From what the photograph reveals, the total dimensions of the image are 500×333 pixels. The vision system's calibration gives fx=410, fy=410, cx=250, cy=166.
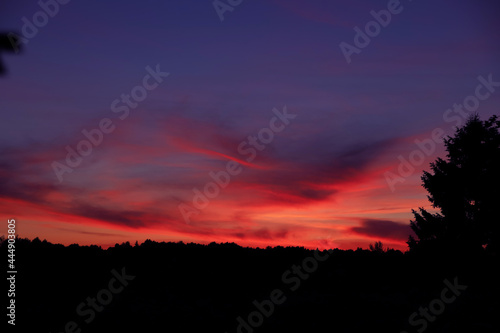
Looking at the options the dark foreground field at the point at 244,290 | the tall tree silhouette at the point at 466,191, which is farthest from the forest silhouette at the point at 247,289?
the tall tree silhouette at the point at 466,191

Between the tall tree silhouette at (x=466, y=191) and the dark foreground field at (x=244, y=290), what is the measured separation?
16.6 meters

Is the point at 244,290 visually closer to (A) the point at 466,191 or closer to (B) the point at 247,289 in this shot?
(B) the point at 247,289

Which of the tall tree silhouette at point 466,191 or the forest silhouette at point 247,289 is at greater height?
the tall tree silhouette at point 466,191

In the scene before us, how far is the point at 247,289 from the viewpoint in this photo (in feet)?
37.0

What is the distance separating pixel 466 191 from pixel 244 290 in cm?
2366

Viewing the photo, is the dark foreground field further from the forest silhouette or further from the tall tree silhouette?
the tall tree silhouette

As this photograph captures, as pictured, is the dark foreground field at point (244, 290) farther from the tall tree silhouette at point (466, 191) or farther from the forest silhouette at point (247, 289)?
the tall tree silhouette at point (466, 191)

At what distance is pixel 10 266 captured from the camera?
10891 millimetres

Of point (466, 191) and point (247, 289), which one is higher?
point (466, 191)

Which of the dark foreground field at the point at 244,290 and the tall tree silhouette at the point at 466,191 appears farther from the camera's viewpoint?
the tall tree silhouette at the point at 466,191

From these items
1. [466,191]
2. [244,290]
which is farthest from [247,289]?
[466,191]

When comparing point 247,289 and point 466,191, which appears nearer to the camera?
point 247,289

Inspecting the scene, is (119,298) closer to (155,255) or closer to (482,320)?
(155,255)

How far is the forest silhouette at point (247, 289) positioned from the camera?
9.41 meters
